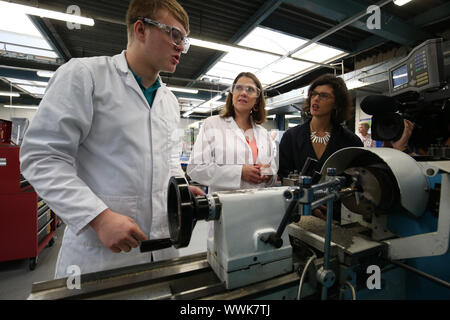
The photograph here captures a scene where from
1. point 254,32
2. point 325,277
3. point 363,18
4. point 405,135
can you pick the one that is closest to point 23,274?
point 325,277

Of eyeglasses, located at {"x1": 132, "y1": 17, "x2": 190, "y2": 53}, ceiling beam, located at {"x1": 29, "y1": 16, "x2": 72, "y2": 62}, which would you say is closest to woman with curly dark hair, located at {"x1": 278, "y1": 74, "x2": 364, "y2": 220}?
eyeglasses, located at {"x1": 132, "y1": 17, "x2": 190, "y2": 53}

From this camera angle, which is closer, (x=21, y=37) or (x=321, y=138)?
(x=321, y=138)

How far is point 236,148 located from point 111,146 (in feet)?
3.05

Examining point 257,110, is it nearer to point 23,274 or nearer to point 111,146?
point 111,146

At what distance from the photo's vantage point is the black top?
154cm

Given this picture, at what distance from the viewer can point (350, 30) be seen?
159 inches

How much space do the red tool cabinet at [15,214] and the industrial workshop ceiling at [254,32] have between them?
172 centimetres

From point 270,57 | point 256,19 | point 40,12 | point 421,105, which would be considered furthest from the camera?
point 270,57

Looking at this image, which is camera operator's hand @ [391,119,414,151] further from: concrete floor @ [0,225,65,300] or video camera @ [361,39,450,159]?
concrete floor @ [0,225,65,300]

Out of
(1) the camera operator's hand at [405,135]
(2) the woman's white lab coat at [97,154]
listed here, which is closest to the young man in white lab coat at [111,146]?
(2) the woman's white lab coat at [97,154]

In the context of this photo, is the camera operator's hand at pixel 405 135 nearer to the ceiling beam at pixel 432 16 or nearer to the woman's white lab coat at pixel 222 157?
the woman's white lab coat at pixel 222 157

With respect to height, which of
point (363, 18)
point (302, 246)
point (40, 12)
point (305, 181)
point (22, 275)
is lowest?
point (22, 275)

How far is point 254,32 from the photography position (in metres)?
3.82
